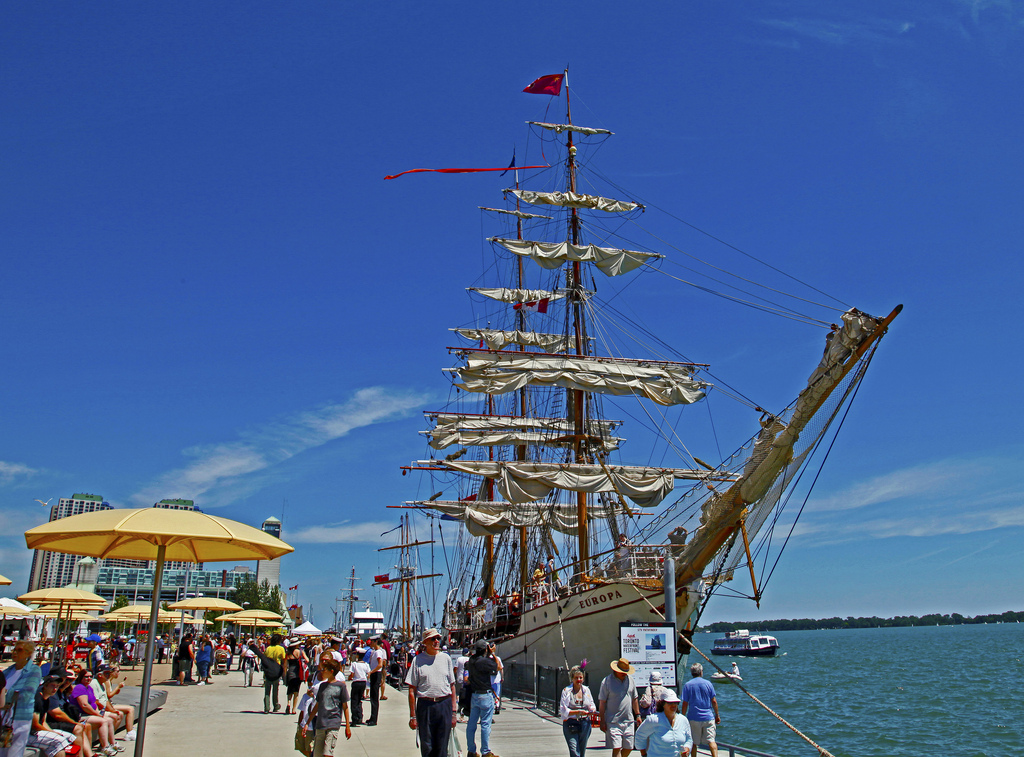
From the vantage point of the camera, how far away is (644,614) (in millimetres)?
20781

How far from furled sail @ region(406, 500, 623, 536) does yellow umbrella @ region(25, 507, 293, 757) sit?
26.6 metres

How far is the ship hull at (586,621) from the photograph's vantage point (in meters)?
20.8

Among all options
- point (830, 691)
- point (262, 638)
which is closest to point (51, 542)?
point (262, 638)

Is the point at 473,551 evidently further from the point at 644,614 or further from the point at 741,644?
Result: the point at 741,644

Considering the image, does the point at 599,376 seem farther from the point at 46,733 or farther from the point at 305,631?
the point at 46,733

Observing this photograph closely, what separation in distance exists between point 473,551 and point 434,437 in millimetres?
10136

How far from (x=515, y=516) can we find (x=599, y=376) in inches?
436

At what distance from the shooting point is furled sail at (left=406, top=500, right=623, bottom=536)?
38.3 m

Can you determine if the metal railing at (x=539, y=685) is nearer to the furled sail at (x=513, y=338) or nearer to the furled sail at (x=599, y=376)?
the furled sail at (x=599, y=376)

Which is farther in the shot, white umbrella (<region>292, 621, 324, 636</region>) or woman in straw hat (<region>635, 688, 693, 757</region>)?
white umbrella (<region>292, 621, 324, 636</region>)

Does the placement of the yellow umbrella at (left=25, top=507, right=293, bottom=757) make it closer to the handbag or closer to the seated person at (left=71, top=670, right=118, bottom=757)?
the handbag

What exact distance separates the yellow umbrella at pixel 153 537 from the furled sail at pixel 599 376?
2146 cm

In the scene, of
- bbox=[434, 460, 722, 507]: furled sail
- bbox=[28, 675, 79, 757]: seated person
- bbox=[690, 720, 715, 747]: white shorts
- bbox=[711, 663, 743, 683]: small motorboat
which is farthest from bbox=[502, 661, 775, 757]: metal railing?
bbox=[434, 460, 722, 507]: furled sail

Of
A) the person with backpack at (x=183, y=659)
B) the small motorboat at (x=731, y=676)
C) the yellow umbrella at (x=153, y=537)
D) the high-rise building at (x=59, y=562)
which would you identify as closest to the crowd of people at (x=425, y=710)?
the yellow umbrella at (x=153, y=537)
